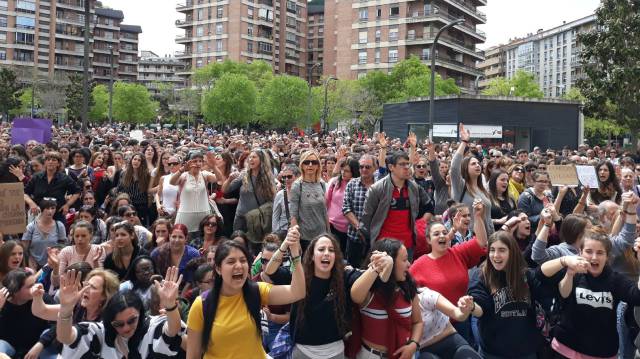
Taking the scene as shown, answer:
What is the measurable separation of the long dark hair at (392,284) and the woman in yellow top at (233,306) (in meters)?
0.66

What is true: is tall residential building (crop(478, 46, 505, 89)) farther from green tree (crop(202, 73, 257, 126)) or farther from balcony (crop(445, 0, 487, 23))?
green tree (crop(202, 73, 257, 126))

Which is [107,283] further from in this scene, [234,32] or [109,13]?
[109,13]

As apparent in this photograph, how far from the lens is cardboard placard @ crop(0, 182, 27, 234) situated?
6969 mm

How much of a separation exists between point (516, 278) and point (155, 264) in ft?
12.2

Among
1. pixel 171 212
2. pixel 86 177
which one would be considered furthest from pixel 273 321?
pixel 86 177

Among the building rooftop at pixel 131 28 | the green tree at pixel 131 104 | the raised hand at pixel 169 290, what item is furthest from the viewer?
the building rooftop at pixel 131 28

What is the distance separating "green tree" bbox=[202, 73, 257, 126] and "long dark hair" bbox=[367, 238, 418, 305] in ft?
202

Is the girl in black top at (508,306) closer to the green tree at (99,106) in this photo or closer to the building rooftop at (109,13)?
the green tree at (99,106)

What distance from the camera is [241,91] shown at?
6525cm

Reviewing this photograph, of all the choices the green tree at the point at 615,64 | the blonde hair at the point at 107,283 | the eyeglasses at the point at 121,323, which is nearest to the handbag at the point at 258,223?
the blonde hair at the point at 107,283

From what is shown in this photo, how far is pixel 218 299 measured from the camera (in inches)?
169

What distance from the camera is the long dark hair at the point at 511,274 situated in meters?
5.09

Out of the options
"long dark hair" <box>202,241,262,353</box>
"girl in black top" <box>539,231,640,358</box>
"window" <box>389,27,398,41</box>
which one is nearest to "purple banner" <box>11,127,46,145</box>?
"long dark hair" <box>202,241,262,353</box>

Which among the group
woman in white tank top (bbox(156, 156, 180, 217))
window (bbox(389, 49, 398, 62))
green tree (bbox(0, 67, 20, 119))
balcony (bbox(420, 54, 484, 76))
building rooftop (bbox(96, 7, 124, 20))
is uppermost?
building rooftop (bbox(96, 7, 124, 20))
